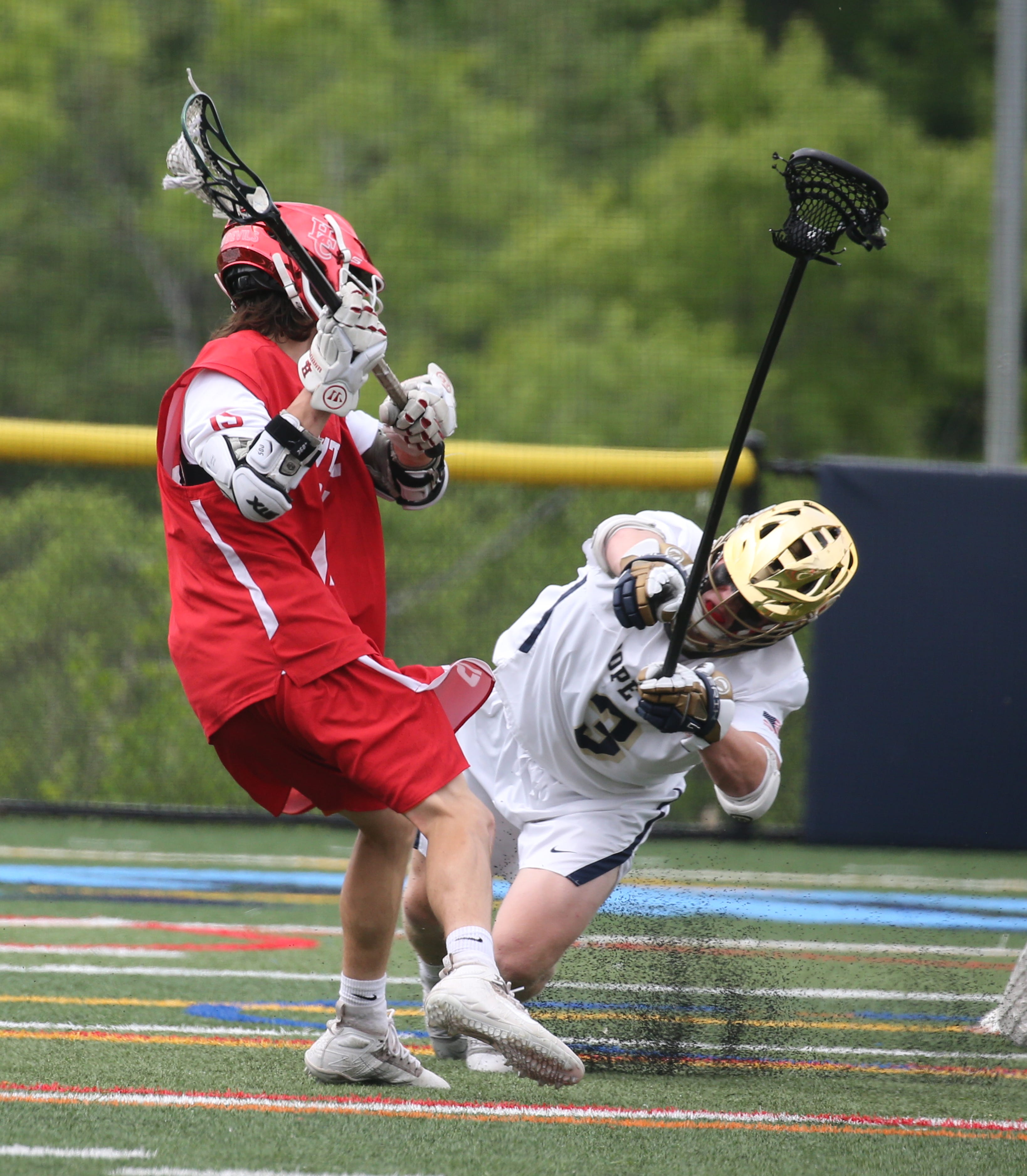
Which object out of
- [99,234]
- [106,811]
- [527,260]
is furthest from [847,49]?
[106,811]

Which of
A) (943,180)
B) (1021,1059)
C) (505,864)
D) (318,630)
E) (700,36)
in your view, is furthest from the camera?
(700,36)

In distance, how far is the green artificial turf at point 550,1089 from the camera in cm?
279

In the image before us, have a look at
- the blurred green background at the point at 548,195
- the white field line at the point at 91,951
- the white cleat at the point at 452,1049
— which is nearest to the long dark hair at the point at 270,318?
the white cleat at the point at 452,1049

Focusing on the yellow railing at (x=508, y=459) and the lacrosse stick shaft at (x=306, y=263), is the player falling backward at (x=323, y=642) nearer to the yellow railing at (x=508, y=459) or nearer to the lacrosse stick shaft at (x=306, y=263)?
the lacrosse stick shaft at (x=306, y=263)

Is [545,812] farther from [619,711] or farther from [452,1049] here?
[452,1049]

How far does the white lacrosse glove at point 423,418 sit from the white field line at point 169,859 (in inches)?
149

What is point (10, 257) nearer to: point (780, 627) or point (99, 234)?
point (99, 234)

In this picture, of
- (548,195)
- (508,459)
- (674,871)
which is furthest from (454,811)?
(548,195)

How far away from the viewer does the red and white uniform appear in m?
3.08

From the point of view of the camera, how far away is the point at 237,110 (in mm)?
18078

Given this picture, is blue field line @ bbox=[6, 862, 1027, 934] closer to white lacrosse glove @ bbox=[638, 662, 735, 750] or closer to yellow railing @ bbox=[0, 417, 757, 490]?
yellow railing @ bbox=[0, 417, 757, 490]

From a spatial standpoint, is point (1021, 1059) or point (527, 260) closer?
point (1021, 1059)

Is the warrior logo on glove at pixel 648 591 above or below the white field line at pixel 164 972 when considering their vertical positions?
above

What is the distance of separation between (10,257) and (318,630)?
16581 millimetres
